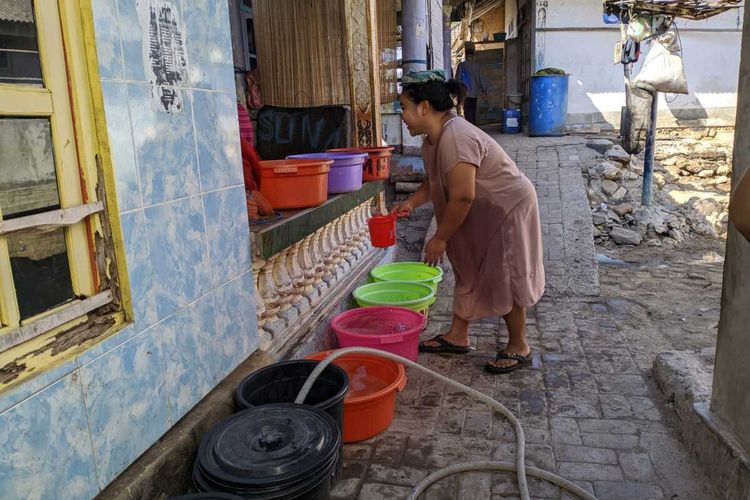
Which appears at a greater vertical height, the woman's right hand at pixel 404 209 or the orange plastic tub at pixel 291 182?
the orange plastic tub at pixel 291 182

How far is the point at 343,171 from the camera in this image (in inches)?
155

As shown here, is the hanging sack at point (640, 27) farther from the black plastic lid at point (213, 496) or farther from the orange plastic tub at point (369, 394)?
the black plastic lid at point (213, 496)

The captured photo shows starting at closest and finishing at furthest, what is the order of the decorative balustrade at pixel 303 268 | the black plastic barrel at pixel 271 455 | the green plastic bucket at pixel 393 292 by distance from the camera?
the black plastic barrel at pixel 271 455, the decorative balustrade at pixel 303 268, the green plastic bucket at pixel 393 292

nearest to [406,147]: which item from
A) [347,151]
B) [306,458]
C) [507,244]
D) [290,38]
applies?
[290,38]

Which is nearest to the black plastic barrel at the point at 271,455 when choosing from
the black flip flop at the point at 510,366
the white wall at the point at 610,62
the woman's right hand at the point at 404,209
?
the black flip flop at the point at 510,366

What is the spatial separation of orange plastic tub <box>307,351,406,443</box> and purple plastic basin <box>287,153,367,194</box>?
1.31m

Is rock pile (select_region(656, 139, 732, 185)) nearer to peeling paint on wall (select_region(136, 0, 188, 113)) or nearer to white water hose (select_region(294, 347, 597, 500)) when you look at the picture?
white water hose (select_region(294, 347, 597, 500))

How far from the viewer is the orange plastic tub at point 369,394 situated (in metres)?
2.74

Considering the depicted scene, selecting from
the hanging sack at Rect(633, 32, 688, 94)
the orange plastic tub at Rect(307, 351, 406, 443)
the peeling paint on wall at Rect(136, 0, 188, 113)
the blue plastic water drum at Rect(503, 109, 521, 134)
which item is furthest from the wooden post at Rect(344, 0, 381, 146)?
the blue plastic water drum at Rect(503, 109, 521, 134)

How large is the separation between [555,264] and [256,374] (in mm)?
3906

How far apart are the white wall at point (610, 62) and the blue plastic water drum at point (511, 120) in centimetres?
121

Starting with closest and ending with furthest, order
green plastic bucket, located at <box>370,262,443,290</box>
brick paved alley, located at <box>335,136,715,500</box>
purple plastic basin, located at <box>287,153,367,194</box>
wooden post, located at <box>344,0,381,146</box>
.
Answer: brick paved alley, located at <box>335,136,715,500</box>
purple plastic basin, located at <box>287,153,367,194</box>
green plastic bucket, located at <box>370,262,443,290</box>
wooden post, located at <box>344,0,381,146</box>

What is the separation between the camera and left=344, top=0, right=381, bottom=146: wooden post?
5.12 m

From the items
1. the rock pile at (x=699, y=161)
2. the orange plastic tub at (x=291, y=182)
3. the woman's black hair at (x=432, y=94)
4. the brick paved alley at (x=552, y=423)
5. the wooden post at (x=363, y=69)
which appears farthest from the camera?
the rock pile at (x=699, y=161)
